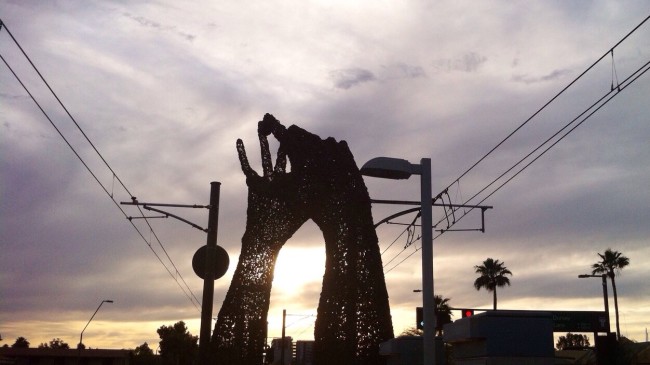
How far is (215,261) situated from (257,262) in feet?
5.40

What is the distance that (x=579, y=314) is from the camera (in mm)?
58312

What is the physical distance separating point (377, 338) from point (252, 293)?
12.1 ft

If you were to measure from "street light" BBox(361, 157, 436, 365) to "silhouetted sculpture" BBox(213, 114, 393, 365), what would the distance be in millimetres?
6802

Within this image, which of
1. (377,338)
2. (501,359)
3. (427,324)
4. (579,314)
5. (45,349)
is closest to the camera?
(427,324)

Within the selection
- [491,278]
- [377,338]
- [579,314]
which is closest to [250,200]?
[377,338]

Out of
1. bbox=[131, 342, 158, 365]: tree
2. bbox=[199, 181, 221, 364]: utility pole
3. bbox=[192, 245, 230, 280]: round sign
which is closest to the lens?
bbox=[199, 181, 221, 364]: utility pole

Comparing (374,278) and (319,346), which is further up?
(374,278)

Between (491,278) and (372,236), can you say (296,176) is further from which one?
(491,278)

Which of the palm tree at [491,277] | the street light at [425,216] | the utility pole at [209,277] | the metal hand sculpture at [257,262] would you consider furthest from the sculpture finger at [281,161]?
the palm tree at [491,277]

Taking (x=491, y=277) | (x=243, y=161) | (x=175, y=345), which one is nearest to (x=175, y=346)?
(x=175, y=345)

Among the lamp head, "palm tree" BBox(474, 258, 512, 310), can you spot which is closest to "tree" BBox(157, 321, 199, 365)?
"palm tree" BBox(474, 258, 512, 310)

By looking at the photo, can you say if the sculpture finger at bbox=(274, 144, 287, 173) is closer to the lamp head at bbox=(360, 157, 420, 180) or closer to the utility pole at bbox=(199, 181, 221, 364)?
the utility pole at bbox=(199, 181, 221, 364)

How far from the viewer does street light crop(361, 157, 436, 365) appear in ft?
37.2

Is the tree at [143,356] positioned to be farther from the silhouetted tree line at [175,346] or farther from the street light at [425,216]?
the street light at [425,216]
